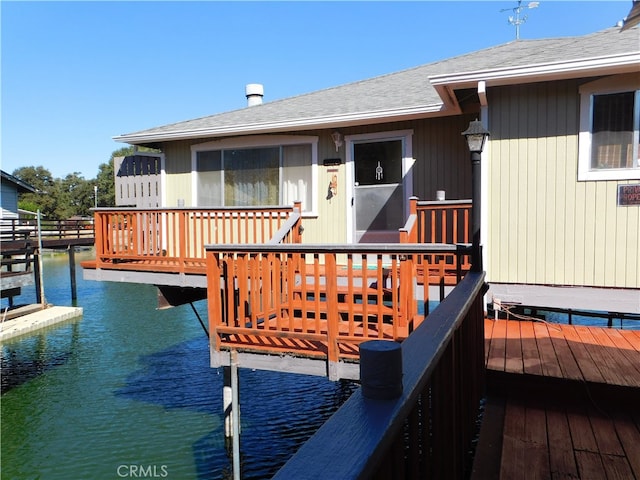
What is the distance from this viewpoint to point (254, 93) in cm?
1197

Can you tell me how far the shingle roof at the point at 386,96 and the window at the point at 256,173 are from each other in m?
0.48

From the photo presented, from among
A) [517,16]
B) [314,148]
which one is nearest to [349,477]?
[314,148]

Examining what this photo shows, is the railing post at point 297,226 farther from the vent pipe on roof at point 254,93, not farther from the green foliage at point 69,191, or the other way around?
the green foliage at point 69,191

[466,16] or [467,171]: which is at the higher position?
[466,16]

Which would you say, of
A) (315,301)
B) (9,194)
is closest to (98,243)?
(315,301)

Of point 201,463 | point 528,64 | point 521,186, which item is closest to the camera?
point 528,64

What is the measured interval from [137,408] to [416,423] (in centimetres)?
863

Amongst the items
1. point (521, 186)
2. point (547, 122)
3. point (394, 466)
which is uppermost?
point (547, 122)

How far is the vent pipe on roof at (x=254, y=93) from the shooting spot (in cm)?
1195

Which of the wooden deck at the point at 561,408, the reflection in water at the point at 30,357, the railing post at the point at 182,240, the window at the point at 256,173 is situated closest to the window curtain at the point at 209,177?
the window at the point at 256,173

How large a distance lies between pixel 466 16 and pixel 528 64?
7.44 meters

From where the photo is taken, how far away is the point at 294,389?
9.49 metres

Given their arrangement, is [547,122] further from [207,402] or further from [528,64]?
[207,402]

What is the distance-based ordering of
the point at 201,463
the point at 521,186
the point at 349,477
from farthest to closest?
the point at 201,463
the point at 521,186
the point at 349,477
